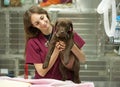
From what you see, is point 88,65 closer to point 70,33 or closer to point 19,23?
point 19,23

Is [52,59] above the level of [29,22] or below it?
below

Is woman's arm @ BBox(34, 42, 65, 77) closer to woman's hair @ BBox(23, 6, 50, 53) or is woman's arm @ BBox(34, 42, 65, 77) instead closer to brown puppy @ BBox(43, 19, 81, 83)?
brown puppy @ BBox(43, 19, 81, 83)

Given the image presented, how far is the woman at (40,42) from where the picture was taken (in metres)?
1.69

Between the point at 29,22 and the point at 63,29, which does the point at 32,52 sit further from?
the point at 63,29

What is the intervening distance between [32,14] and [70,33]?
287 mm

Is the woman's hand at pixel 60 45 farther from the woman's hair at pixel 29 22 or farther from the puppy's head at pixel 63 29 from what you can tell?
the woman's hair at pixel 29 22

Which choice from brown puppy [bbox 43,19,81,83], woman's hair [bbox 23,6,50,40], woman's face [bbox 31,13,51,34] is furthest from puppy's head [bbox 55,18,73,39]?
woman's hair [bbox 23,6,50,40]

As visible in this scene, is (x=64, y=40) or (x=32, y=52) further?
(x=32, y=52)

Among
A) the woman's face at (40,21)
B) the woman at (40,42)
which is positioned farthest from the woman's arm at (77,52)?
the woman's face at (40,21)

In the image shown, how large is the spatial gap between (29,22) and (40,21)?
0.11m

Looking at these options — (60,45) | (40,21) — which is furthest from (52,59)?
(40,21)

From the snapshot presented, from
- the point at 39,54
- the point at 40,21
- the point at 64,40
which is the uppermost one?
the point at 40,21

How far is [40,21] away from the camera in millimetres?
1683

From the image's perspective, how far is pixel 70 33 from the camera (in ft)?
5.33
